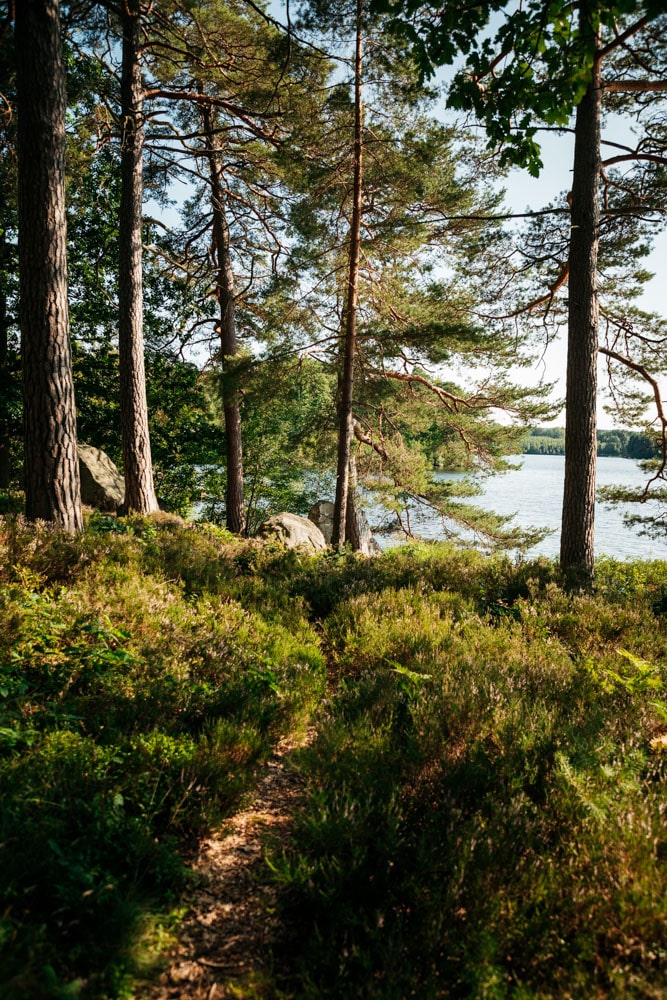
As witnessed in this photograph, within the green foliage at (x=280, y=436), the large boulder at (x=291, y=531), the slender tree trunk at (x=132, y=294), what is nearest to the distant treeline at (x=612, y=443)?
the green foliage at (x=280, y=436)

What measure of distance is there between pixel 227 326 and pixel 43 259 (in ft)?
30.0

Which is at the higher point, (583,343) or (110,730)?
(583,343)

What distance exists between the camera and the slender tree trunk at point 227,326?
12.4m

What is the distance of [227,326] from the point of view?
14.8 meters

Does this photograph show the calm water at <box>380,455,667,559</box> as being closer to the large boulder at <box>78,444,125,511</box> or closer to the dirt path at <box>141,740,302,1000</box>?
the large boulder at <box>78,444,125,511</box>

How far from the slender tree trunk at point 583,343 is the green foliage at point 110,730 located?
493 cm

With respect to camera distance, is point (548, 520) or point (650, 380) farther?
point (548, 520)

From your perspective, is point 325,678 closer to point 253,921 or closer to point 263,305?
point 253,921

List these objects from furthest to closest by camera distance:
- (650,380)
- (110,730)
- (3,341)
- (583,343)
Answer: (3,341), (650,380), (583,343), (110,730)

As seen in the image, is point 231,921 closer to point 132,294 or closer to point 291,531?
point 132,294

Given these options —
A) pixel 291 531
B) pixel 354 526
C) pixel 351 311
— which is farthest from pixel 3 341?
pixel 354 526

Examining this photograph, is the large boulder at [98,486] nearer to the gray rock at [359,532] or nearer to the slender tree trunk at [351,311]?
the slender tree trunk at [351,311]

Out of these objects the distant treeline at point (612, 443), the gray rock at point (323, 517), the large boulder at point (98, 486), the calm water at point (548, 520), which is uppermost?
the distant treeline at point (612, 443)

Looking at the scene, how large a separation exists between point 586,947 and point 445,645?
3.04 meters
